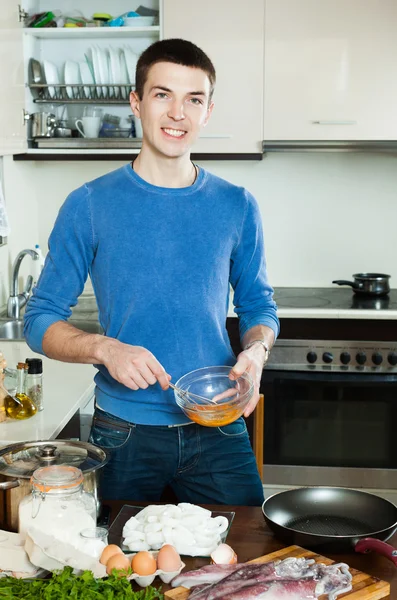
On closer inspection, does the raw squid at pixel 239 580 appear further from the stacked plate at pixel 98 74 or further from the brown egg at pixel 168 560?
the stacked plate at pixel 98 74

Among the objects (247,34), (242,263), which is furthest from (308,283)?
(242,263)

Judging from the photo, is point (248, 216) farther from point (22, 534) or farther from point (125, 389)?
point (22, 534)

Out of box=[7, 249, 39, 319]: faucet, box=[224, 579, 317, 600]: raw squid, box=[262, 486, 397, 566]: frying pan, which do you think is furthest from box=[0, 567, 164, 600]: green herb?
box=[7, 249, 39, 319]: faucet

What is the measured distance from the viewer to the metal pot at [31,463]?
1.29 m

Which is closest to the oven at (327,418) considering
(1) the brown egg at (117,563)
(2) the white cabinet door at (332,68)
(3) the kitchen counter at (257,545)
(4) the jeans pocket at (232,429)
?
(2) the white cabinet door at (332,68)

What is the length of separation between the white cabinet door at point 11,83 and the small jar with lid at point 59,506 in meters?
1.85

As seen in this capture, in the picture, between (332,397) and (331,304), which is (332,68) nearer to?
(331,304)

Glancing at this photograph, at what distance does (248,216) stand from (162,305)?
297 mm

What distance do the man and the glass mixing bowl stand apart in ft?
0.15

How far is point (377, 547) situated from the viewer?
4.07ft

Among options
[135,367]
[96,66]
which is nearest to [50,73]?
[96,66]

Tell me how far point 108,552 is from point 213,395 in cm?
53

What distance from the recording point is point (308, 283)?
3.74 m

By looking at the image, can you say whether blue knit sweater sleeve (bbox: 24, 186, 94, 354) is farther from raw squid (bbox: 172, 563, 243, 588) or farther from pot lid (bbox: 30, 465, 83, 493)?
raw squid (bbox: 172, 563, 243, 588)
